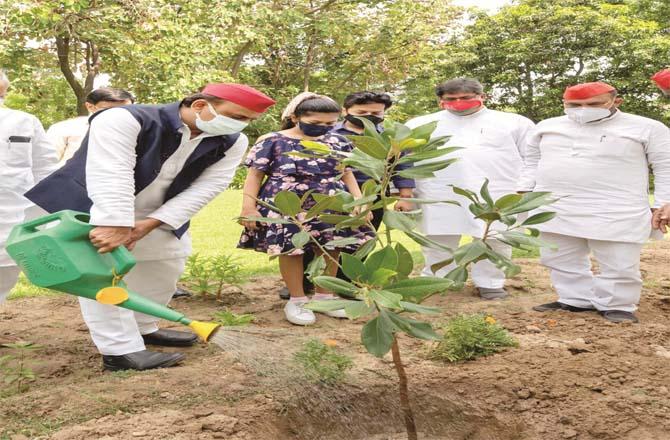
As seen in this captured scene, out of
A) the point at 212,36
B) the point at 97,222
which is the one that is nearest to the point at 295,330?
the point at 97,222

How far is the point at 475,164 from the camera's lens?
468cm

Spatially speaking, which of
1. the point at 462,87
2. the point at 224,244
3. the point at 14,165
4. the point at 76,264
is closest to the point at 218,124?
the point at 76,264

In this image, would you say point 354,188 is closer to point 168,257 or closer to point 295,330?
point 295,330

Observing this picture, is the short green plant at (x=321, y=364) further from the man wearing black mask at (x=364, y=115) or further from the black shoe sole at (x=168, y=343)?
the man wearing black mask at (x=364, y=115)

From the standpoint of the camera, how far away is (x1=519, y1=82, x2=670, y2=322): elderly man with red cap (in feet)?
13.1

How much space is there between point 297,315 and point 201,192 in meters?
1.23

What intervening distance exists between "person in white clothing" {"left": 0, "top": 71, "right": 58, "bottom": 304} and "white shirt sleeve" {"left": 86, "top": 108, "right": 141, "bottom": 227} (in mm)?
853

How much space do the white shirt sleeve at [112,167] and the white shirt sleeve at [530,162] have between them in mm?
2694

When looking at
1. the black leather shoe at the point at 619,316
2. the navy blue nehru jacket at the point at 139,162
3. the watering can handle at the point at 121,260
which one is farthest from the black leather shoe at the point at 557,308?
the watering can handle at the point at 121,260

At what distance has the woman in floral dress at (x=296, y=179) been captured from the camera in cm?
399

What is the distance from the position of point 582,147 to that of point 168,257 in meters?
2.59

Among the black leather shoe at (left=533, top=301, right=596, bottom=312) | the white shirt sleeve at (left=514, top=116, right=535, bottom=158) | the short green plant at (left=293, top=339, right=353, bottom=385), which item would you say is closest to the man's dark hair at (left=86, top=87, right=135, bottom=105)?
the short green plant at (left=293, top=339, right=353, bottom=385)

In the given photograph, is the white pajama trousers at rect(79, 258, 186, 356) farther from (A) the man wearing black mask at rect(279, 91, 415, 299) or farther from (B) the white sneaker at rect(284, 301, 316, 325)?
(A) the man wearing black mask at rect(279, 91, 415, 299)

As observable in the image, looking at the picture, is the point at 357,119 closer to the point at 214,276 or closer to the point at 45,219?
the point at 214,276
